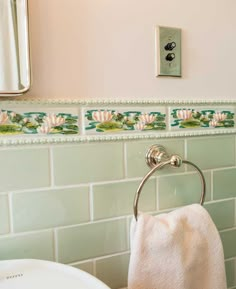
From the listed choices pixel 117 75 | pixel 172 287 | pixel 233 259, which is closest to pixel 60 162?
pixel 117 75

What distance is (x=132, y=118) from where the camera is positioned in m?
0.69

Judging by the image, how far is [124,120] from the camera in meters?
0.69

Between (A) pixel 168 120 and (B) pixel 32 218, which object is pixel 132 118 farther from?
(B) pixel 32 218

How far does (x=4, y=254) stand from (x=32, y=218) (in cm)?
10

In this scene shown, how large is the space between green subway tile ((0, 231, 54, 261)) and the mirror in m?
0.32

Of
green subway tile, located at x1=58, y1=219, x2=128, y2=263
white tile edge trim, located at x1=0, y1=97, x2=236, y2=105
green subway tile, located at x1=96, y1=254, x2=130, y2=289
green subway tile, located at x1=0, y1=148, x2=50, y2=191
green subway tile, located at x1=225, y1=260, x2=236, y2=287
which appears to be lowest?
green subway tile, located at x1=225, y1=260, x2=236, y2=287

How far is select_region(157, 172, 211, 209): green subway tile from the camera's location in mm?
743

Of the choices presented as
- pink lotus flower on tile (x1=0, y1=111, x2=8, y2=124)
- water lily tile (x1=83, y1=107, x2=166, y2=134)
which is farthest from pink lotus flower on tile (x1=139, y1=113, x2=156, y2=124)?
pink lotus flower on tile (x1=0, y1=111, x2=8, y2=124)

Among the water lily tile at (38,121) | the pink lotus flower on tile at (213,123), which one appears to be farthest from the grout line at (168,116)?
the water lily tile at (38,121)

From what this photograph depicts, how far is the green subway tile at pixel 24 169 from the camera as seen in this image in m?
0.59

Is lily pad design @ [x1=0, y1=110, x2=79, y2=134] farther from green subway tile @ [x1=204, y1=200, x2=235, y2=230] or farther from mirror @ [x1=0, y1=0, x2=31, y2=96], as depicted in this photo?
green subway tile @ [x1=204, y1=200, x2=235, y2=230]

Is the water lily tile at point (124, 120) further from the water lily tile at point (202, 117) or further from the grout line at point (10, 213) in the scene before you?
the grout line at point (10, 213)

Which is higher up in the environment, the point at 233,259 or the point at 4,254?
the point at 4,254

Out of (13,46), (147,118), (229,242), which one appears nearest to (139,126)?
(147,118)
